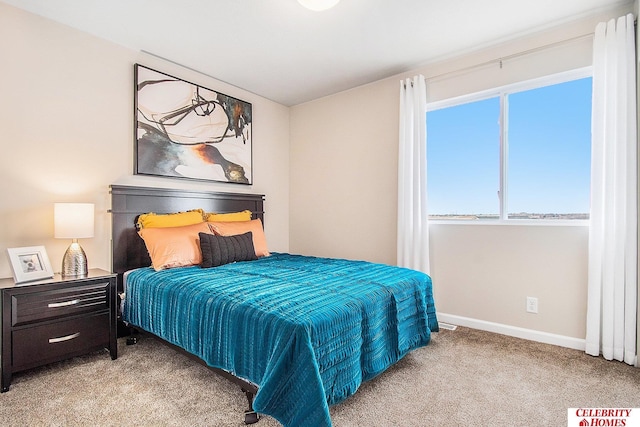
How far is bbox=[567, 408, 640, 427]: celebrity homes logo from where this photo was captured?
5.65 ft

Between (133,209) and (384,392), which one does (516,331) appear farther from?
(133,209)

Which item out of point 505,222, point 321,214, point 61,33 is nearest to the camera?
point 61,33

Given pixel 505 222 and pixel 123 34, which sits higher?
pixel 123 34

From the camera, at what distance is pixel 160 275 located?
2.48 meters

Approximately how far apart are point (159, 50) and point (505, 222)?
3.59 m

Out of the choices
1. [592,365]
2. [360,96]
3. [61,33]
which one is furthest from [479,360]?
[61,33]

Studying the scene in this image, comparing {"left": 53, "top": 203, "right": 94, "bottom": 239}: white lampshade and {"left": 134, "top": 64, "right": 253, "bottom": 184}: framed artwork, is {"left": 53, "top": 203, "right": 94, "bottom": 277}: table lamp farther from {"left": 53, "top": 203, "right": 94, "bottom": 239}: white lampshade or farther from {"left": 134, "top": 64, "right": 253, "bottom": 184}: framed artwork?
{"left": 134, "top": 64, "right": 253, "bottom": 184}: framed artwork

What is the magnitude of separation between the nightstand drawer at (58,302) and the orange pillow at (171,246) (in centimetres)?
40

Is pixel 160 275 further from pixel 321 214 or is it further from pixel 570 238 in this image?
pixel 570 238

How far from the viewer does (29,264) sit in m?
2.29

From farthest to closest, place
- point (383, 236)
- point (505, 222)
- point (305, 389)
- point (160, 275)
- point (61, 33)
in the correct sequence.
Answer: point (383, 236) < point (505, 222) < point (61, 33) < point (160, 275) < point (305, 389)

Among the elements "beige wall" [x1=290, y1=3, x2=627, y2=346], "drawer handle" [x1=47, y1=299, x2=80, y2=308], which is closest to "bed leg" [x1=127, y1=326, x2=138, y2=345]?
"drawer handle" [x1=47, y1=299, x2=80, y2=308]

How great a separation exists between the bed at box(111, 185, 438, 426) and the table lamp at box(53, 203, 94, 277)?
368mm

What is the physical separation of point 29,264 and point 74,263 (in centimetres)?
25
